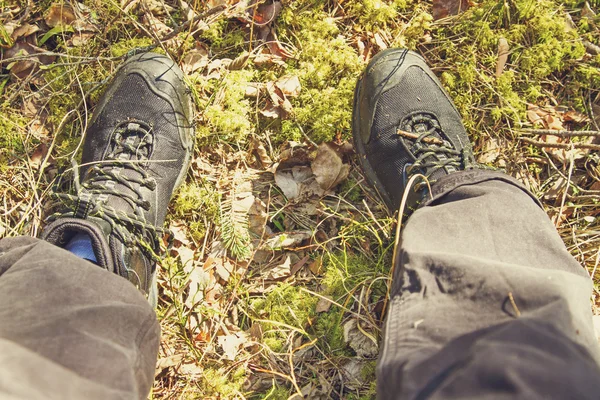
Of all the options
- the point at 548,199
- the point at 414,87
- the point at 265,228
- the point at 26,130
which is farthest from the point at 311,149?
the point at 26,130

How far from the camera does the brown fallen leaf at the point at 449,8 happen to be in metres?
Result: 2.85

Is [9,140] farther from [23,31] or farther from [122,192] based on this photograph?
[122,192]

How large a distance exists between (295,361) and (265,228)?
2.44 feet

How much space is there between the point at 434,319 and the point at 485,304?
17 cm

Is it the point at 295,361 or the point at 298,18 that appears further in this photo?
the point at 298,18

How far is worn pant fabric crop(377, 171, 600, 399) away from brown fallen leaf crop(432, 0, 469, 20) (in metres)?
1.46

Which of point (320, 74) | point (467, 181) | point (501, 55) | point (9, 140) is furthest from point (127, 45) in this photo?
point (501, 55)

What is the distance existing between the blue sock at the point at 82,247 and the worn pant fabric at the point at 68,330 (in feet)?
1.17

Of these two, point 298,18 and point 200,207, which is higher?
point 298,18

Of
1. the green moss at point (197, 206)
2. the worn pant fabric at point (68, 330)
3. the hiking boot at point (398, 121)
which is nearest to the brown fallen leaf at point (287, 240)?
the green moss at point (197, 206)

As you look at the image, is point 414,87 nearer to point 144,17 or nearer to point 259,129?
point 259,129

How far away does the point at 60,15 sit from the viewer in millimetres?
2793

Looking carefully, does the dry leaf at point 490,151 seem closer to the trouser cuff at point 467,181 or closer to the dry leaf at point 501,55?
the dry leaf at point 501,55

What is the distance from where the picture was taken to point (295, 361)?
96.2 inches
